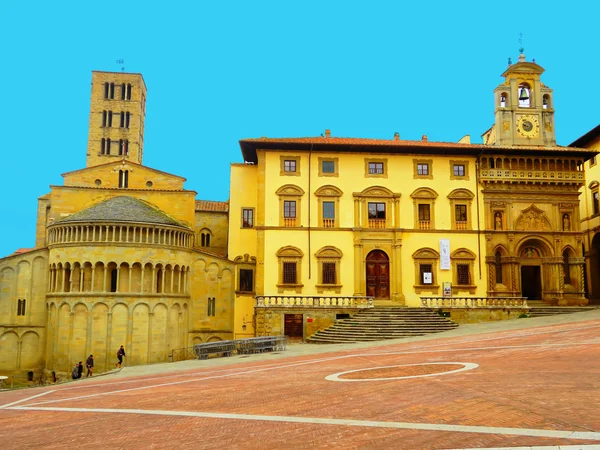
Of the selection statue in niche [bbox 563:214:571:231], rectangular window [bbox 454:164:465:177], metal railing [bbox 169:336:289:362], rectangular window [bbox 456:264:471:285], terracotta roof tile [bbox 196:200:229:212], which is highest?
rectangular window [bbox 454:164:465:177]

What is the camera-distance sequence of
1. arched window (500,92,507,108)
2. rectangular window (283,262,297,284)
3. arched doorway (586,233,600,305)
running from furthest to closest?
arched doorway (586,233,600,305) < arched window (500,92,507,108) < rectangular window (283,262,297,284)

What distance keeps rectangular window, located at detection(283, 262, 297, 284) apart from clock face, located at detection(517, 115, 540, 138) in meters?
21.8

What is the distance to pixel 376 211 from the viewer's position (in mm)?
41406

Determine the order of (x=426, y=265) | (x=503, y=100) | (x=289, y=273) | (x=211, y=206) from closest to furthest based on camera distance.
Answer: (x=289, y=273) → (x=426, y=265) → (x=503, y=100) → (x=211, y=206)

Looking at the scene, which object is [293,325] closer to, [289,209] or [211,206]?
[289,209]

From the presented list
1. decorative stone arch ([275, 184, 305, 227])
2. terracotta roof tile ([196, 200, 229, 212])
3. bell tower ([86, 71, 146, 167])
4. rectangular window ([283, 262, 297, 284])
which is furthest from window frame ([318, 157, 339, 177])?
bell tower ([86, 71, 146, 167])

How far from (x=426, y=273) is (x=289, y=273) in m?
10.6

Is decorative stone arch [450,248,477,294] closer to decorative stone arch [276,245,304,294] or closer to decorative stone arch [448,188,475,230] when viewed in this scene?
decorative stone arch [448,188,475,230]

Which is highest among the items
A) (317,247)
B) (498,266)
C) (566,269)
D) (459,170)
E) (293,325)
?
(459,170)

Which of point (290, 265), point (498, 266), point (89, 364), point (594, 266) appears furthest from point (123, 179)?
point (594, 266)

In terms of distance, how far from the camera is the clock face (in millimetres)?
43688

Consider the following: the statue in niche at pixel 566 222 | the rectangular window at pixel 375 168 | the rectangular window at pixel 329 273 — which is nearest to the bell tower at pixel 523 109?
the statue in niche at pixel 566 222

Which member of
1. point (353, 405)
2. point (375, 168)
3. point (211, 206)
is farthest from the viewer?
point (211, 206)

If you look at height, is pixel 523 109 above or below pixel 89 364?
above
